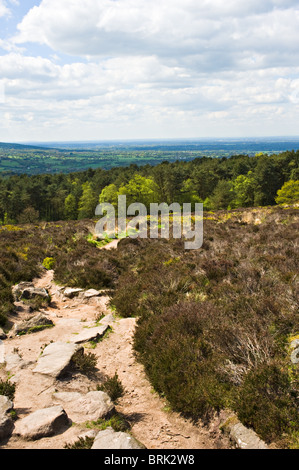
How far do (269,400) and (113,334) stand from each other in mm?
4471

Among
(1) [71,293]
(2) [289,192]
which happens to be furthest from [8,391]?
(2) [289,192]

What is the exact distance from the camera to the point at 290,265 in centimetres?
857

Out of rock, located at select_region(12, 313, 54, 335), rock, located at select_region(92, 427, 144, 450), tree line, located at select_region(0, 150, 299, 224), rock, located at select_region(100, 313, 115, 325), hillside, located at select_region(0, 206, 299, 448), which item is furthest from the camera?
tree line, located at select_region(0, 150, 299, 224)

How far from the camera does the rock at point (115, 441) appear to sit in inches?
137

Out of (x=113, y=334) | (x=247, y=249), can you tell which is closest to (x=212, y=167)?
(x=247, y=249)

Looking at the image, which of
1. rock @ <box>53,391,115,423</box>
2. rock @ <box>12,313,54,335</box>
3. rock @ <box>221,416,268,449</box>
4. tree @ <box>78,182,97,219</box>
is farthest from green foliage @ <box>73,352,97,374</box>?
tree @ <box>78,182,97,219</box>

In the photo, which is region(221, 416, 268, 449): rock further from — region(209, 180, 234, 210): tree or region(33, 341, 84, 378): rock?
region(209, 180, 234, 210): tree

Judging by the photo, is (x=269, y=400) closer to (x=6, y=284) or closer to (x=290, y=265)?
(x=290, y=265)

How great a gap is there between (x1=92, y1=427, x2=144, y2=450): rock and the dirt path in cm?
40

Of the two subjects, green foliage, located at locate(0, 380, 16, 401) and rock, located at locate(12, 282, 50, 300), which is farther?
rock, located at locate(12, 282, 50, 300)

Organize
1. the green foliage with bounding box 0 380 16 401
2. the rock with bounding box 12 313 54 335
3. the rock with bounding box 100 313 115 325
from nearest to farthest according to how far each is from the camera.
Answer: the green foliage with bounding box 0 380 16 401 < the rock with bounding box 12 313 54 335 < the rock with bounding box 100 313 115 325

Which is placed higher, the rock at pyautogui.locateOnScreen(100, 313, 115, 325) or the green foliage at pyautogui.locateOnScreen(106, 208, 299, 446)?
the green foliage at pyautogui.locateOnScreen(106, 208, 299, 446)

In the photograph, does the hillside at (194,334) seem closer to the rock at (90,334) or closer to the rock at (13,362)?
the rock at (13,362)

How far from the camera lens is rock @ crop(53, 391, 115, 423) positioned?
4184 millimetres
